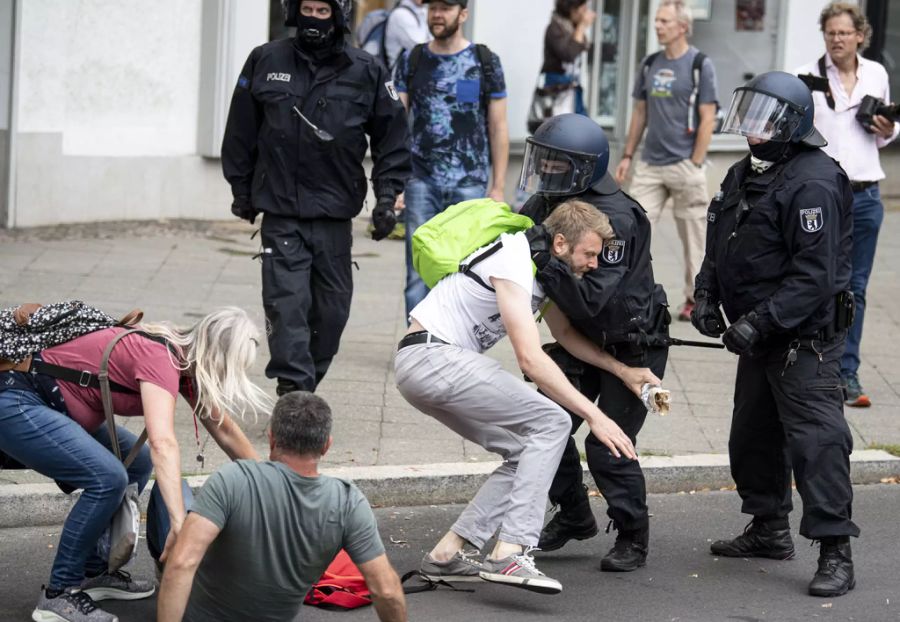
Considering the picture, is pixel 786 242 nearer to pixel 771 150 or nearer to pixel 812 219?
pixel 812 219

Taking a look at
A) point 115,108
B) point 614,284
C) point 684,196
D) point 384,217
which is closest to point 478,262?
point 614,284

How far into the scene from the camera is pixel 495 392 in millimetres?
4961

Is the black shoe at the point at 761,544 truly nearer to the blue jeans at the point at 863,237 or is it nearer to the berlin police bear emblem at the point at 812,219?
the berlin police bear emblem at the point at 812,219

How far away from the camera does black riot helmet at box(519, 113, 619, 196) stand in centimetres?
523

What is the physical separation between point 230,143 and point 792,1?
8.42 meters

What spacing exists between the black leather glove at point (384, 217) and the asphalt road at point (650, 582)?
1.44m

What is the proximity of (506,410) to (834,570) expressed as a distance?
1.31m

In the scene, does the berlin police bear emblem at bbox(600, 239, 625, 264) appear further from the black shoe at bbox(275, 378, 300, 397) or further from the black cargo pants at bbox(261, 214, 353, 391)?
the black shoe at bbox(275, 378, 300, 397)

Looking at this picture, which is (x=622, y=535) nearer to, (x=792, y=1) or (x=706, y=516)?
(x=706, y=516)

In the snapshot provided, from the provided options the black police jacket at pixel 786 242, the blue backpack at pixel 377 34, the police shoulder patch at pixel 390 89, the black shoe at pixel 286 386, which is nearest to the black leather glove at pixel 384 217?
the police shoulder patch at pixel 390 89

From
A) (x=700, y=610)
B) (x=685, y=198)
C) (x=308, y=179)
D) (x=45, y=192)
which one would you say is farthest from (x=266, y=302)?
(x=45, y=192)

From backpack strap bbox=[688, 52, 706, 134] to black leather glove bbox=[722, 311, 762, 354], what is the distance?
4.27m

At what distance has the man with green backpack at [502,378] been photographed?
489cm

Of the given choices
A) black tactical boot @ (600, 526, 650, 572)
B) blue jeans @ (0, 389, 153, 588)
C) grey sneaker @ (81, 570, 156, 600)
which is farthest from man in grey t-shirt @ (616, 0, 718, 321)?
blue jeans @ (0, 389, 153, 588)
